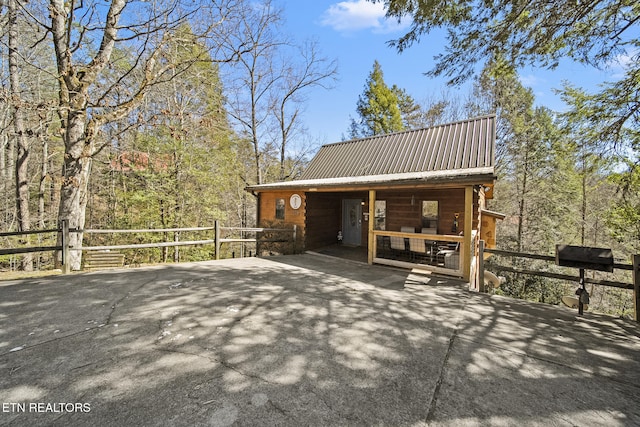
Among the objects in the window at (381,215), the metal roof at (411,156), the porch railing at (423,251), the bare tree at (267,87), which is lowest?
the porch railing at (423,251)

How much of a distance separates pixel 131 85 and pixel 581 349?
14038mm

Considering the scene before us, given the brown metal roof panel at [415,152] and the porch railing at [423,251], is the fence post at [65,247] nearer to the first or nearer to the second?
the porch railing at [423,251]

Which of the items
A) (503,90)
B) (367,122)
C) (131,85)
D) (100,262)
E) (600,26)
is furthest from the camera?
(367,122)

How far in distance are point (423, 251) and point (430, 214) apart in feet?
8.19

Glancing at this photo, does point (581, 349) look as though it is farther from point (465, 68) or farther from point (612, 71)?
point (612, 71)

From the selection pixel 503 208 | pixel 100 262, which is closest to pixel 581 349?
pixel 100 262

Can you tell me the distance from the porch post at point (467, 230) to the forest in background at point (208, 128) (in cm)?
254

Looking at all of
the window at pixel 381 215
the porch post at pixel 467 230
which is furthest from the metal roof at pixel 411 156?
the porch post at pixel 467 230

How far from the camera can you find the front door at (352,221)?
11.7 m

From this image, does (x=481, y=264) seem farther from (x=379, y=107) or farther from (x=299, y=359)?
(x=379, y=107)

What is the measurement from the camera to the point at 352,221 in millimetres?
11883

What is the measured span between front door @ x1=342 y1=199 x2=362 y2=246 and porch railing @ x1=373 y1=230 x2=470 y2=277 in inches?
78.5

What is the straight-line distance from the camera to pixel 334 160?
43.1ft

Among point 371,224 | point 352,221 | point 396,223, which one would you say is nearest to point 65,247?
point 371,224
